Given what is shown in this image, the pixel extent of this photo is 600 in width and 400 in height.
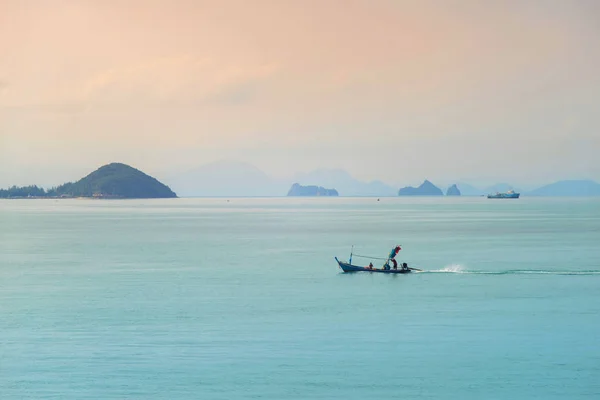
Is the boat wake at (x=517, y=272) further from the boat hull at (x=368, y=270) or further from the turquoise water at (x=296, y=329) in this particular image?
the boat hull at (x=368, y=270)

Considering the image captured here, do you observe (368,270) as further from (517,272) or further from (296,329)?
(296,329)

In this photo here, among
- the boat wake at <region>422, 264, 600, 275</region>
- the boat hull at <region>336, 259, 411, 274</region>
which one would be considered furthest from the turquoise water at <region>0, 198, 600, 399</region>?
the boat hull at <region>336, 259, 411, 274</region>

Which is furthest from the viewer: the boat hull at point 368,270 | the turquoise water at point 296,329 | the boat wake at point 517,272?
the boat wake at point 517,272

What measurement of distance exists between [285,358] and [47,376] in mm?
9465

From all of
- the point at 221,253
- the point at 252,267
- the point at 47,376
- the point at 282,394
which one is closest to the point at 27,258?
the point at 221,253

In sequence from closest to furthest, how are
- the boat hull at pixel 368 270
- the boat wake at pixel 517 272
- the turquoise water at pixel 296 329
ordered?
the turquoise water at pixel 296 329 < the boat hull at pixel 368 270 < the boat wake at pixel 517 272

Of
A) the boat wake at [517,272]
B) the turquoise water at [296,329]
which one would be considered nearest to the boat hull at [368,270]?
the turquoise water at [296,329]

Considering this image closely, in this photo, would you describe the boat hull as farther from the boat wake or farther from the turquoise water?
the boat wake

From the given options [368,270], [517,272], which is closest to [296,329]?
[368,270]

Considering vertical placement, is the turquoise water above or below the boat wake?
below

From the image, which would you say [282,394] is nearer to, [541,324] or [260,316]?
[260,316]

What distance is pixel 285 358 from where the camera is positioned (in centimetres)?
3444

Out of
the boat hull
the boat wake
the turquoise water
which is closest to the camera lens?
the turquoise water

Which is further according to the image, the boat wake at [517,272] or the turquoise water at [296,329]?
the boat wake at [517,272]
